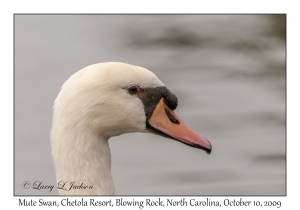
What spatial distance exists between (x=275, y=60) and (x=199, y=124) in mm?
2323

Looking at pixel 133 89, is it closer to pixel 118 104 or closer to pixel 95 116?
pixel 118 104

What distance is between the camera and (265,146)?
10.3 m

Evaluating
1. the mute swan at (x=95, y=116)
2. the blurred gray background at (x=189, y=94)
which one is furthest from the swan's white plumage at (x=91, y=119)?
the blurred gray background at (x=189, y=94)

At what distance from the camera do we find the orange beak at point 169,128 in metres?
5.75

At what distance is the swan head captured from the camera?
5.25 meters

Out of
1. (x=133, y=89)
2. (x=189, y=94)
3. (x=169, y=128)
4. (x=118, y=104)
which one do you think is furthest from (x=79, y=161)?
(x=189, y=94)

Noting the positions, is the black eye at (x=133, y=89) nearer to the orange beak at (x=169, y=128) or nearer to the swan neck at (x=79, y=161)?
the orange beak at (x=169, y=128)

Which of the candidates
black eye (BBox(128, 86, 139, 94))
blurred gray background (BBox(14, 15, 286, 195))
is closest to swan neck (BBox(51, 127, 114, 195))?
black eye (BBox(128, 86, 139, 94))

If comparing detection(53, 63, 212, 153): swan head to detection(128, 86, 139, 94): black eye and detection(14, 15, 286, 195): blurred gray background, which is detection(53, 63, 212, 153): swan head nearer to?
detection(128, 86, 139, 94): black eye

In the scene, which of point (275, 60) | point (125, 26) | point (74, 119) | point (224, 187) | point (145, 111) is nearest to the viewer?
point (74, 119)

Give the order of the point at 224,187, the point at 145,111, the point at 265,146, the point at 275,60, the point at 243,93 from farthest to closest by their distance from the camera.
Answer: the point at 275,60
the point at 243,93
the point at 265,146
the point at 224,187
the point at 145,111

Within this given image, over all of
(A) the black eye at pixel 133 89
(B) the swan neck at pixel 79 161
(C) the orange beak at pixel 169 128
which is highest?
(A) the black eye at pixel 133 89
